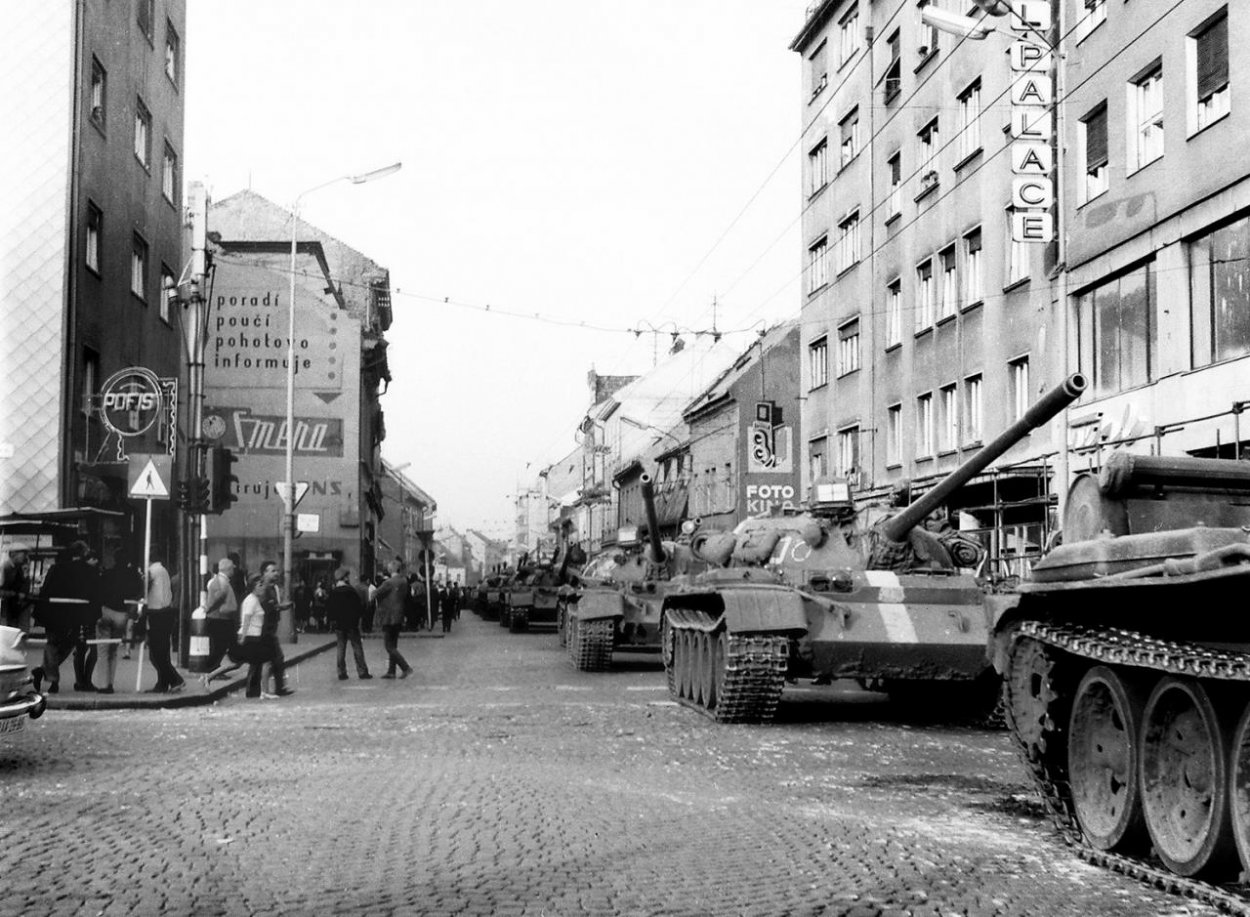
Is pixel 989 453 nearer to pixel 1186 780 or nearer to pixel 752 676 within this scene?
pixel 752 676

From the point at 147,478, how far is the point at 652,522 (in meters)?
7.40

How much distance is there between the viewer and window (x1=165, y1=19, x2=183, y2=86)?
33562 mm

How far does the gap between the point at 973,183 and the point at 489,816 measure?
79.0 feet

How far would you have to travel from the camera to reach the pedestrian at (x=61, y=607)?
55.4ft

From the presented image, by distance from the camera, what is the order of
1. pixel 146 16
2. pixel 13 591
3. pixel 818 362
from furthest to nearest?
pixel 818 362
pixel 146 16
pixel 13 591

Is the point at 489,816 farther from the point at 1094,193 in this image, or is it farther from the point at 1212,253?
the point at 1094,193

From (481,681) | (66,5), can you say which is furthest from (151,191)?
(481,681)

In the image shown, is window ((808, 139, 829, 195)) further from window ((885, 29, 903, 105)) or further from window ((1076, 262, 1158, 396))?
window ((1076, 262, 1158, 396))

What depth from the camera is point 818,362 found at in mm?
42125

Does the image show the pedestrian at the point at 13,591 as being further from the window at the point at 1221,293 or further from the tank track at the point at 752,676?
the window at the point at 1221,293

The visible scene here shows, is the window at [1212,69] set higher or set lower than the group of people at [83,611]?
higher

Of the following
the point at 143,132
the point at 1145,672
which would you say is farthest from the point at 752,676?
the point at 143,132

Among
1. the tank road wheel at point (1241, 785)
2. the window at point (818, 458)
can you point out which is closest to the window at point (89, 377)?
the window at point (818, 458)

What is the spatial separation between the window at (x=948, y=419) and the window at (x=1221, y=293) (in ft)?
32.0
